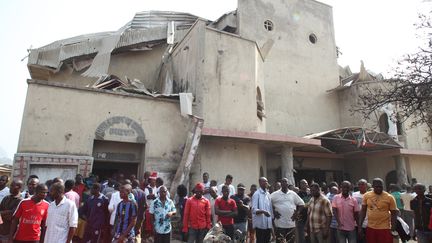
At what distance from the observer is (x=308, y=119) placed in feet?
63.6

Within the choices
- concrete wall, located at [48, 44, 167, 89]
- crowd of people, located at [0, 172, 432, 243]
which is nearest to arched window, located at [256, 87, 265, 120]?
concrete wall, located at [48, 44, 167, 89]

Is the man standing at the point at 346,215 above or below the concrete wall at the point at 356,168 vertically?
below

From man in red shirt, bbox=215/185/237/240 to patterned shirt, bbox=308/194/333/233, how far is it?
159 centimetres

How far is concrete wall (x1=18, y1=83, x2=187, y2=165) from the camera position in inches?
398

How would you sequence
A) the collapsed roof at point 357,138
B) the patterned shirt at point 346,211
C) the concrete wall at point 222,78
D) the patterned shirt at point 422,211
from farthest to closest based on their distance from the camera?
the collapsed roof at point 357,138
the concrete wall at point 222,78
the patterned shirt at point 346,211
the patterned shirt at point 422,211

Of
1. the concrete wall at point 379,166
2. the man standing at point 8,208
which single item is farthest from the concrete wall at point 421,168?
the man standing at point 8,208

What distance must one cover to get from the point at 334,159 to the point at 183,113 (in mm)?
11222

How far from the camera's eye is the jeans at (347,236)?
6.62 m

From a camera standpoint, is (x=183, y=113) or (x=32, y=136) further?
(x=183, y=113)

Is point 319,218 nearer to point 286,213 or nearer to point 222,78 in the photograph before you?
point 286,213

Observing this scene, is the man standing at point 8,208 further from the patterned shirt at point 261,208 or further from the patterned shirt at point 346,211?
Result: the patterned shirt at point 346,211

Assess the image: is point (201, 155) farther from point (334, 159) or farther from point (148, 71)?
point (334, 159)

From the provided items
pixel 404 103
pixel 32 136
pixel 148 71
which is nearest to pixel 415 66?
pixel 404 103

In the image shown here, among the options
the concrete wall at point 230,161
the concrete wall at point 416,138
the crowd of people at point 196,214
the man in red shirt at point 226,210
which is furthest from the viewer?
the concrete wall at point 416,138
